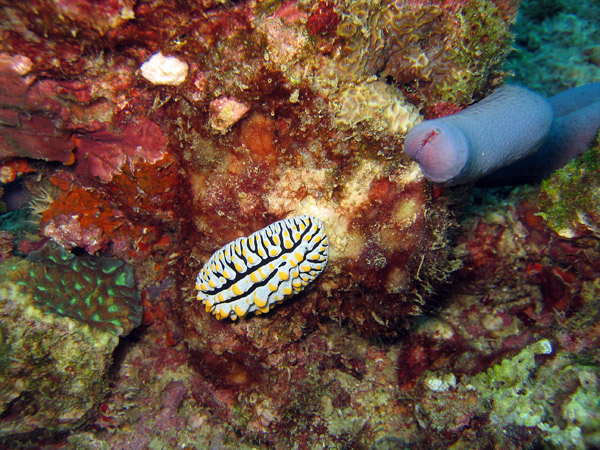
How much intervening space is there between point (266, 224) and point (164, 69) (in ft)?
6.23

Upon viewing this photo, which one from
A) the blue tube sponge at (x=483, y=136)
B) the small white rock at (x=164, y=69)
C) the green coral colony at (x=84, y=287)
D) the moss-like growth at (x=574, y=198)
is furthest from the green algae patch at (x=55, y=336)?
the moss-like growth at (x=574, y=198)

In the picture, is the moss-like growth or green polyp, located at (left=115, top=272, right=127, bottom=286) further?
green polyp, located at (left=115, top=272, right=127, bottom=286)

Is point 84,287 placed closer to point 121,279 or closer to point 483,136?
point 121,279

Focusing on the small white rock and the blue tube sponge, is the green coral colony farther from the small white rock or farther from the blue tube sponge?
the blue tube sponge

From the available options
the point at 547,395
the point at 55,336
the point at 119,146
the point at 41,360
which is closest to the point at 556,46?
the point at 547,395

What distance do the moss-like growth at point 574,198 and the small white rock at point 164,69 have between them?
5.05 metres

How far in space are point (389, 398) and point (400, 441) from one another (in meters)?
0.56

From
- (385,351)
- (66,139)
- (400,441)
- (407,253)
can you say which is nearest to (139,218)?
(66,139)

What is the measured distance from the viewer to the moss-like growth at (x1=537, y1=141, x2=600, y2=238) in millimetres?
3930

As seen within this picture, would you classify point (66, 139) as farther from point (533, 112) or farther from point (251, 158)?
point (533, 112)

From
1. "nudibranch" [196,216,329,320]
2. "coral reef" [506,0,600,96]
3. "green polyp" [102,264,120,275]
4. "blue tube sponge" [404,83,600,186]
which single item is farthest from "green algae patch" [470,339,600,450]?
"coral reef" [506,0,600,96]

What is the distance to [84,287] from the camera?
4.29 meters

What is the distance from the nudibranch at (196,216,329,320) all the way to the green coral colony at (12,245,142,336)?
157cm

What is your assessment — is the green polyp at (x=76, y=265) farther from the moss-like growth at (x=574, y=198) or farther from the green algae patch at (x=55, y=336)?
the moss-like growth at (x=574, y=198)
